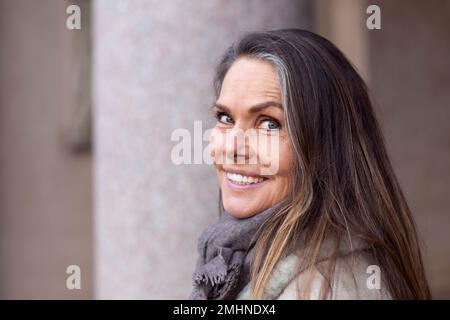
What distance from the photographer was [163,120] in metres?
3.67

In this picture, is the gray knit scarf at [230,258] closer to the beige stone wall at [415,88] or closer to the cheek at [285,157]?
the cheek at [285,157]

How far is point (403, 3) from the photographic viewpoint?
23.8ft

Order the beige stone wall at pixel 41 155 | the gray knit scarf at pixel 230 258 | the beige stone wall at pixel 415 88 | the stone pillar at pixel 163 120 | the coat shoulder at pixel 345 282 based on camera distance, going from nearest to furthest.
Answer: the coat shoulder at pixel 345 282 → the gray knit scarf at pixel 230 258 → the stone pillar at pixel 163 120 → the beige stone wall at pixel 41 155 → the beige stone wall at pixel 415 88

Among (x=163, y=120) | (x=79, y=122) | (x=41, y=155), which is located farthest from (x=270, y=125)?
(x=41, y=155)

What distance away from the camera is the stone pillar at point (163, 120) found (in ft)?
11.9

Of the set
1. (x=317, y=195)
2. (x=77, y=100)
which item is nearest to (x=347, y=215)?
(x=317, y=195)

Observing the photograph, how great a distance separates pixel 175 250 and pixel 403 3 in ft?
14.6

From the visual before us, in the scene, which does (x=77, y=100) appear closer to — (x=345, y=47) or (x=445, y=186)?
(x=345, y=47)

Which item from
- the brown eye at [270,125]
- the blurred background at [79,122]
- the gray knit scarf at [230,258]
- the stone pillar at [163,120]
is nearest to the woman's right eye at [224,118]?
the brown eye at [270,125]

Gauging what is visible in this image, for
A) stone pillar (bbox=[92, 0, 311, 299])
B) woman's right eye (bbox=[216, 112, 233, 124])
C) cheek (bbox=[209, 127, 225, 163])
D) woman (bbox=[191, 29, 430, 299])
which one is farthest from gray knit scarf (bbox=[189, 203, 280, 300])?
stone pillar (bbox=[92, 0, 311, 299])

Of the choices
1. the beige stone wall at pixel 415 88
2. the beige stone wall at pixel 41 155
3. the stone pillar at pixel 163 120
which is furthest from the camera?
the beige stone wall at pixel 415 88

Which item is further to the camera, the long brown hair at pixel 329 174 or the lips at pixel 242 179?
the lips at pixel 242 179

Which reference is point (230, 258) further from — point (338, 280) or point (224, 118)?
point (224, 118)

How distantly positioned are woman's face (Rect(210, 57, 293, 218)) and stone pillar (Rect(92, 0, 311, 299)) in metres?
1.15
